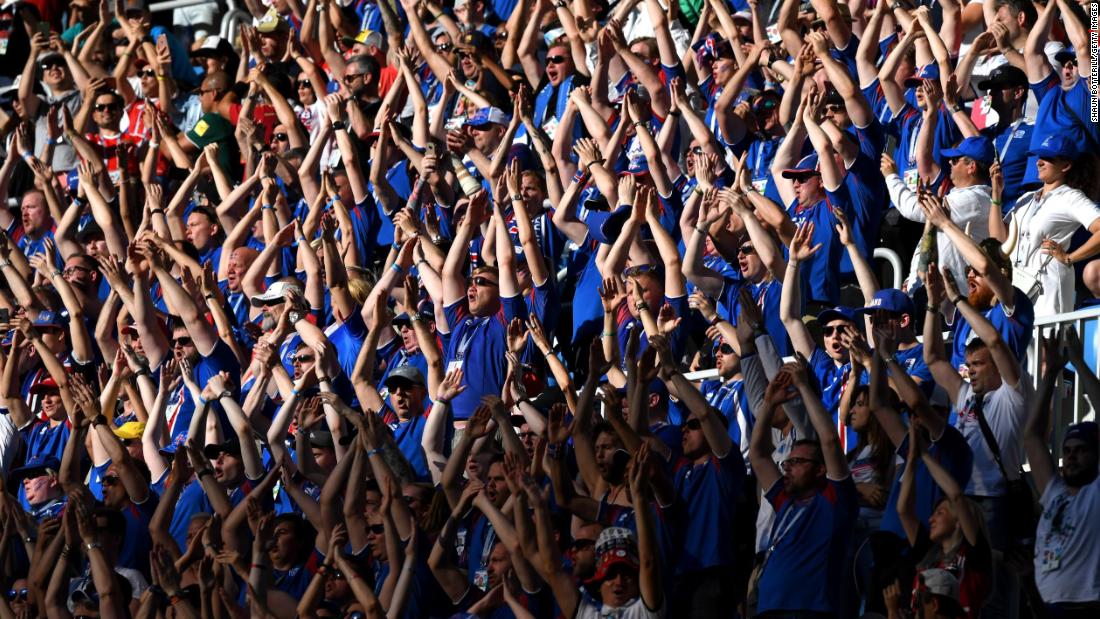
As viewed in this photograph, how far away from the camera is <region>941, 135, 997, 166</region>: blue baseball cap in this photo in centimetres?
1227

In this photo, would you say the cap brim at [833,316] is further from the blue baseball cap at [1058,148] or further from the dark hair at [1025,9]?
the dark hair at [1025,9]

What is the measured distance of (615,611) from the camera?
33.2ft

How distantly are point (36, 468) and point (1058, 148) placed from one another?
544 cm

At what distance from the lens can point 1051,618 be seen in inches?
388

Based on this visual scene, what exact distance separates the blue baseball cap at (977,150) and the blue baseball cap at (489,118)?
310 centimetres

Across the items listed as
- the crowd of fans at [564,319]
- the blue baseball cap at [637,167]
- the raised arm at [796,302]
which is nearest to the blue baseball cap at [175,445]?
the crowd of fans at [564,319]

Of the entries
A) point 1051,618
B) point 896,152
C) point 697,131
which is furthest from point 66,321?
point 1051,618

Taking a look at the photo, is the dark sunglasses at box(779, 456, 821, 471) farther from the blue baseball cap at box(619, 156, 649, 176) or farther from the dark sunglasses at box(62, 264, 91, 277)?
the dark sunglasses at box(62, 264, 91, 277)

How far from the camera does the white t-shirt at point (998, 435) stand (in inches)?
407

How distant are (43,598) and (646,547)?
3421mm

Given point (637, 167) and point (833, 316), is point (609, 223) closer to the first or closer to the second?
point (637, 167)

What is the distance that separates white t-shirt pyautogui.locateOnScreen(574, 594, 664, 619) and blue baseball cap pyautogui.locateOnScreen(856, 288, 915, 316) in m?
1.99

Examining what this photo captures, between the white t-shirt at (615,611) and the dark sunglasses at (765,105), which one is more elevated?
the dark sunglasses at (765,105)

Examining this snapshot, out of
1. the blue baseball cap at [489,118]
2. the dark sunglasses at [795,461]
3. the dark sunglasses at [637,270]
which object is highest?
the blue baseball cap at [489,118]
